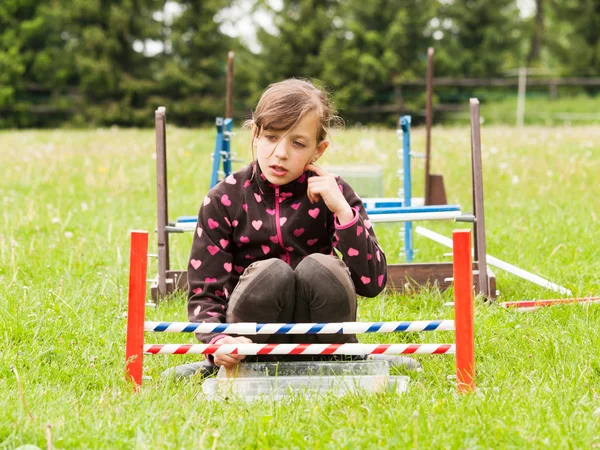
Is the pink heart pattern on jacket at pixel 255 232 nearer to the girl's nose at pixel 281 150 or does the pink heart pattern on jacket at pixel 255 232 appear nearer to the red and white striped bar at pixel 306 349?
the girl's nose at pixel 281 150

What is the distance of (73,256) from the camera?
16.8 ft

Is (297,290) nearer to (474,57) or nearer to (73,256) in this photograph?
(73,256)

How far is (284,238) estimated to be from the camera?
3.00 meters

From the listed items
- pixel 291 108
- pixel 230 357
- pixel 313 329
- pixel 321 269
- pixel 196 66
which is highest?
pixel 196 66

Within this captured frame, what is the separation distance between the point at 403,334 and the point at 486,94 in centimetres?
2644

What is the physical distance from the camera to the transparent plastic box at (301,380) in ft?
8.86

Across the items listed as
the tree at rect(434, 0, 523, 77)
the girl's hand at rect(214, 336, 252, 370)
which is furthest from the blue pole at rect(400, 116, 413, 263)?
the tree at rect(434, 0, 523, 77)

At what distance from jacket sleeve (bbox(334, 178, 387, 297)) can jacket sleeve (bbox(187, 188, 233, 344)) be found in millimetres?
420

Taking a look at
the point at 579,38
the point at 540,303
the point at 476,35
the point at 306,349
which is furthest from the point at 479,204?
the point at 579,38

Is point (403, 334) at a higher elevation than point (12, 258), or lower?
lower

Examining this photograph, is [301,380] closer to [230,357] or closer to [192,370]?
[230,357]

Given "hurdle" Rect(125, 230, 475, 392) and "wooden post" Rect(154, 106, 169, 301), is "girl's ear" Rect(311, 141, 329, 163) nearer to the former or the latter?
"hurdle" Rect(125, 230, 475, 392)

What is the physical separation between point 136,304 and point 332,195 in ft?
2.46

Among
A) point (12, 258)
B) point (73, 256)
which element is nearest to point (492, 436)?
point (12, 258)
